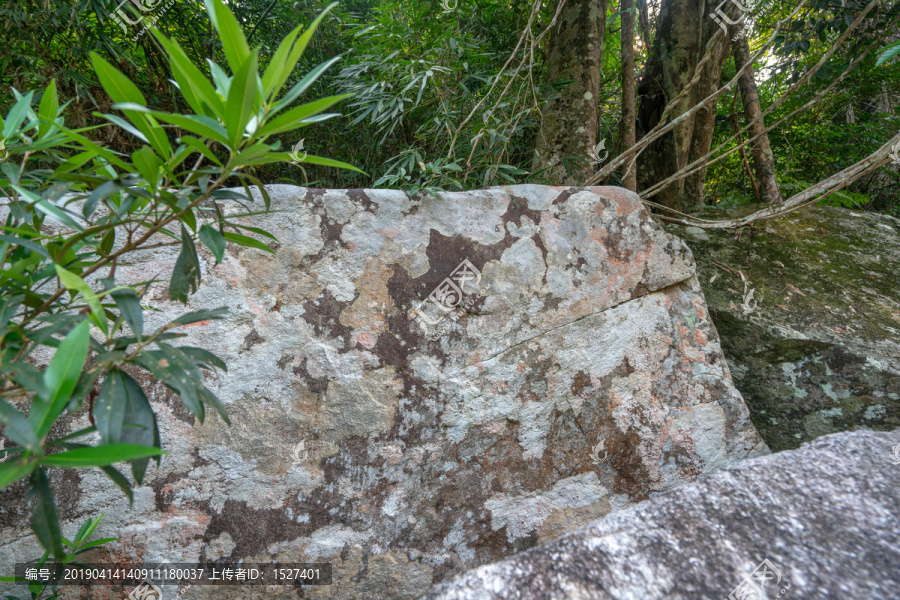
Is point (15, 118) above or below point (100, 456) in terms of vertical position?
above

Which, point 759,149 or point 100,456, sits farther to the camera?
point 759,149

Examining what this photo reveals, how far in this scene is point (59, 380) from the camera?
47 cm

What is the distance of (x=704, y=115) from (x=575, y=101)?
122 centimetres

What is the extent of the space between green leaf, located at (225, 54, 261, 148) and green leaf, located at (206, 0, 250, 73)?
0.08ft

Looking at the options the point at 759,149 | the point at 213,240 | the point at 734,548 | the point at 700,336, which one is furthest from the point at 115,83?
the point at 759,149

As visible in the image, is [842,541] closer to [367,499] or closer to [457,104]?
[367,499]

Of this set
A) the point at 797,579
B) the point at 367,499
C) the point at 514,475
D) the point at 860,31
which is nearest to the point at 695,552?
the point at 797,579

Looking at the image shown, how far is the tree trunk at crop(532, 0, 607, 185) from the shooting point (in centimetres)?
222

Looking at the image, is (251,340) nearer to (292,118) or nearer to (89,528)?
(89,528)

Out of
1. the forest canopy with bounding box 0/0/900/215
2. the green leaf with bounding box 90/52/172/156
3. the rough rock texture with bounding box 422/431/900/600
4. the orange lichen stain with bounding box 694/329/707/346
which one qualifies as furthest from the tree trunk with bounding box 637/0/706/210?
the green leaf with bounding box 90/52/172/156

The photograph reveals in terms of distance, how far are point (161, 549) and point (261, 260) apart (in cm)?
76

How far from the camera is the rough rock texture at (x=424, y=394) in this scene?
119 cm
